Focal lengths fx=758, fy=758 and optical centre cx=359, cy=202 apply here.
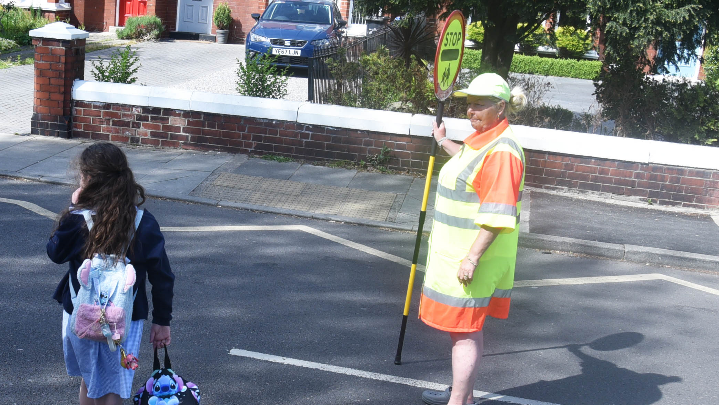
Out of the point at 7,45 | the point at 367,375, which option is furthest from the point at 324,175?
the point at 7,45

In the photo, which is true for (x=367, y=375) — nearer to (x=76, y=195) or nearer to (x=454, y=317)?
(x=454, y=317)

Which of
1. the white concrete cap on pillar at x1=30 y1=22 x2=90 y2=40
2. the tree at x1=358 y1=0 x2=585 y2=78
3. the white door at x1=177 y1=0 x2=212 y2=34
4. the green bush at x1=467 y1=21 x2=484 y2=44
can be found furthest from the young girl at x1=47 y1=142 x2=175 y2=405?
the green bush at x1=467 y1=21 x2=484 y2=44

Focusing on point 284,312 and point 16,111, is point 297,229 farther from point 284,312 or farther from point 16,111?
point 16,111

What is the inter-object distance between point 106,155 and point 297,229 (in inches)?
188

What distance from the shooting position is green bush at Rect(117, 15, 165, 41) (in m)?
22.0

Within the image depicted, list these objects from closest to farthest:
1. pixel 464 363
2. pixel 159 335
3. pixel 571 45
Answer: pixel 159 335 → pixel 464 363 → pixel 571 45

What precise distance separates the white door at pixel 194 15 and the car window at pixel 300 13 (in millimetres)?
6457

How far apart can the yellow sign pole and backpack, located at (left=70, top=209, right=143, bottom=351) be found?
2.28 m

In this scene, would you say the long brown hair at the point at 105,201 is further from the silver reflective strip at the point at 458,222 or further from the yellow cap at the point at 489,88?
the yellow cap at the point at 489,88

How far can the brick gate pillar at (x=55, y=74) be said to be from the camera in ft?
33.4

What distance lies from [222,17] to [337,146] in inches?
607

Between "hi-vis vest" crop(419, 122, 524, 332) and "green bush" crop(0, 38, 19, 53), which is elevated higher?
"green bush" crop(0, 38, 19, 53)

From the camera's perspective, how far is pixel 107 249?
3010 mm

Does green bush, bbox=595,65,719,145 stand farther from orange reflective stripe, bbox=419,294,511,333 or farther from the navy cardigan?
the navy cardigan
